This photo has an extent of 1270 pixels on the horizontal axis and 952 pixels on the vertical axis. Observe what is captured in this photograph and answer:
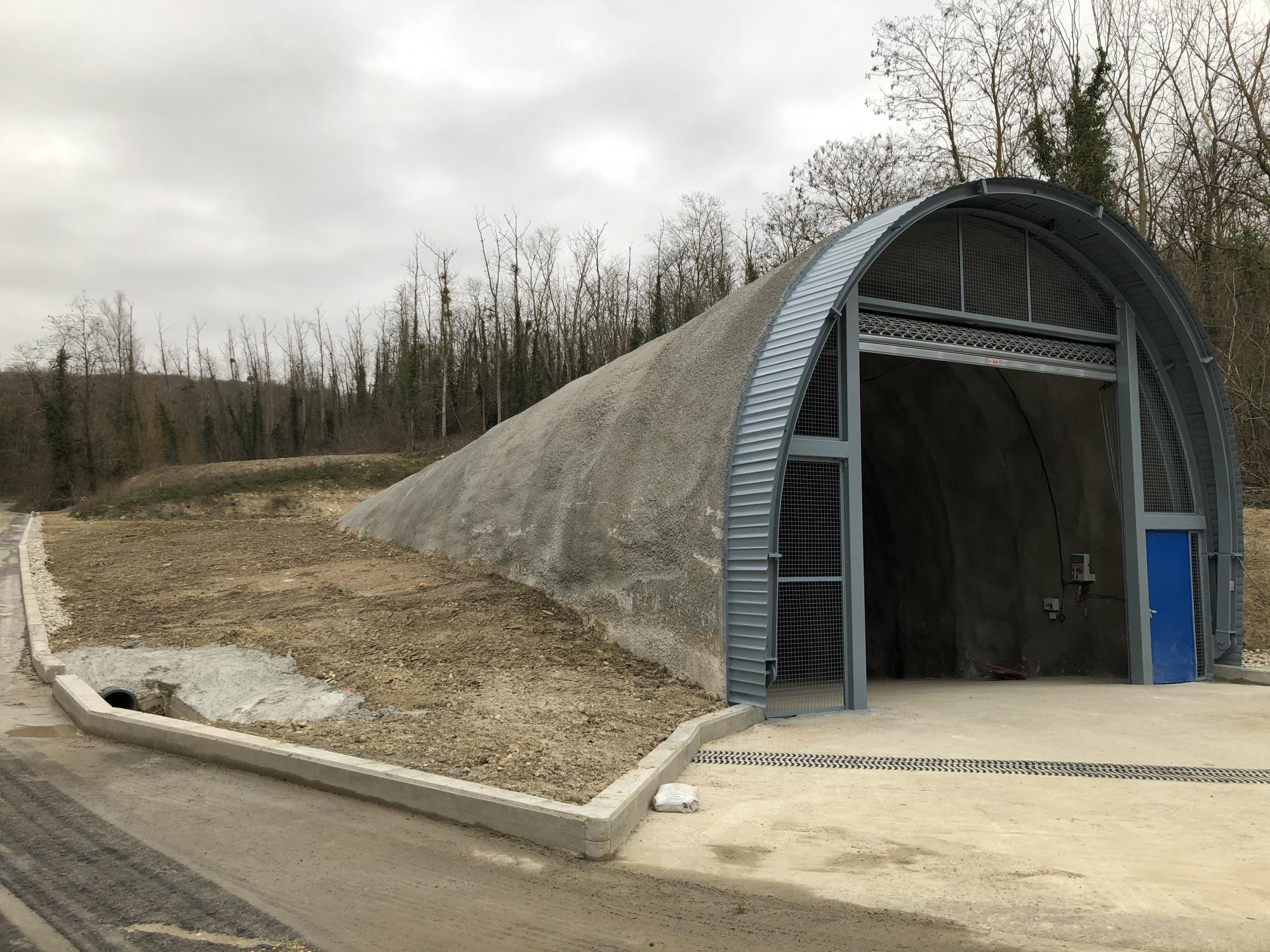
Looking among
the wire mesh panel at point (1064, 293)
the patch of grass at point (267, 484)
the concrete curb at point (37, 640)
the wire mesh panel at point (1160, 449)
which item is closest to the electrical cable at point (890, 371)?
the wire mesh panel at point (1064, 293)

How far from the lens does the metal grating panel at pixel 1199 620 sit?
38.7ft

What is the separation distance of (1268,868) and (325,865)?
511 cm

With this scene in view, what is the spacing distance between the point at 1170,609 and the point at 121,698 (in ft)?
40.7

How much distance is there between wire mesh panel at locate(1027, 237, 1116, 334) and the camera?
37.6 ft

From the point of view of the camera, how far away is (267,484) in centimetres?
3934

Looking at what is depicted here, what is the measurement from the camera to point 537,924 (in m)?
4.23

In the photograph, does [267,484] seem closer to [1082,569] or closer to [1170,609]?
[1082,569]

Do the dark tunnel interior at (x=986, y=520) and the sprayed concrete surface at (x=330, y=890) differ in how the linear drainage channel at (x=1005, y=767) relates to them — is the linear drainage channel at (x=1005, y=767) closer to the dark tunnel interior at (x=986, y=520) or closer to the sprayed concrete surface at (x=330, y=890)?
the sprayed concrete surface at (x=330, y=890)

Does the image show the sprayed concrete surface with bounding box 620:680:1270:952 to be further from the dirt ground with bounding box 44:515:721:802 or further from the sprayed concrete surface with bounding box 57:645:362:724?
the sprayed concrete surface with bounding box 57:645:362:724

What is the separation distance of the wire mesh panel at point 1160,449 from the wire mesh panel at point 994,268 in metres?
2.09

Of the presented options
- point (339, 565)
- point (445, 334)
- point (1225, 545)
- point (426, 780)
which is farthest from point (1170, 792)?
point (445, 334)

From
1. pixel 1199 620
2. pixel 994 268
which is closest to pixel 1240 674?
pixel 1199 620

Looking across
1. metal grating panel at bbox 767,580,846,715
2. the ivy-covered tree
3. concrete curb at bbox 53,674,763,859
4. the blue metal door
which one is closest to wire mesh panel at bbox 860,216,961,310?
metal grating panel at bbox 767,580,846,715

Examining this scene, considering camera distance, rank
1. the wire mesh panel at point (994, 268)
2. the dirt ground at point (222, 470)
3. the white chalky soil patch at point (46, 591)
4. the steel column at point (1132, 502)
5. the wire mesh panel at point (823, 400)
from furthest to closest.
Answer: the dirt ground at point (222, 470) < the white chalky soil patch at point (46, 591) < the steel column at point (1132, 502) < the wire mesh panel at point (994, 268) < the wire mesh panel at point (823, 400)
